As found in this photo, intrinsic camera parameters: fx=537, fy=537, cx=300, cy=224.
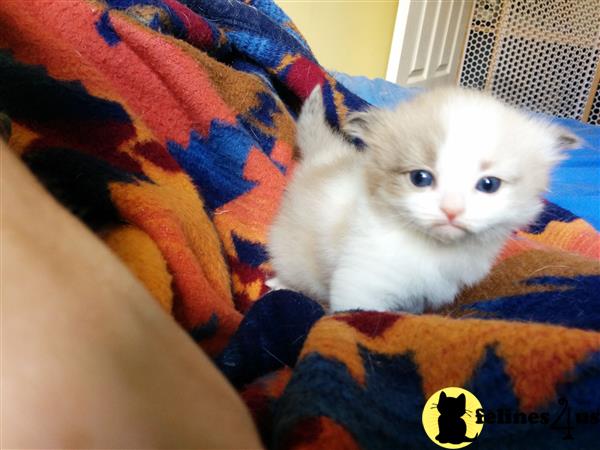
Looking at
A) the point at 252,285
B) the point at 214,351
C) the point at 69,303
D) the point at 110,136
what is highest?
the point at 69,303

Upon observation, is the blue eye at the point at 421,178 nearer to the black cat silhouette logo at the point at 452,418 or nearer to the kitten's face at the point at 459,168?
the kitten's face at the point at 459,168

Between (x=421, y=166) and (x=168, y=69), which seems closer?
(x=421, y=166)

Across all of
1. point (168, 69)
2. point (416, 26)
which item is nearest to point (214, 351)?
point (168, 69)

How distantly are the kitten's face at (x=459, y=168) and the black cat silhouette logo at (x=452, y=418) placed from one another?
258 millimetres

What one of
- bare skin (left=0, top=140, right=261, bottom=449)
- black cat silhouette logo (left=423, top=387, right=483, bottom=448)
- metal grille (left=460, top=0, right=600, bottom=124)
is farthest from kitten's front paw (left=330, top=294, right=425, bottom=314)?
metal grille (left=460, top=0, right=600, bottom=124)

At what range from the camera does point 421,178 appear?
0.71 m

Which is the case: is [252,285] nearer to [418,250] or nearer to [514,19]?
[418,250]

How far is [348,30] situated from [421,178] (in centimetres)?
184

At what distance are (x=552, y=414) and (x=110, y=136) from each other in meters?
0.59

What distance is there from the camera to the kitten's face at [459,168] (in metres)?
0.68

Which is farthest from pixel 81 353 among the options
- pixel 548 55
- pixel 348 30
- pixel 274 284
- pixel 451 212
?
pixel 548 55

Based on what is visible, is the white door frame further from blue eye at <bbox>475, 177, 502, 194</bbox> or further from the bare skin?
the bare skin

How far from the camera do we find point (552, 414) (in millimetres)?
465

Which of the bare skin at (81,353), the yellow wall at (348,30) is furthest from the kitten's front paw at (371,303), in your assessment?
the yellow wall at (348,30)
